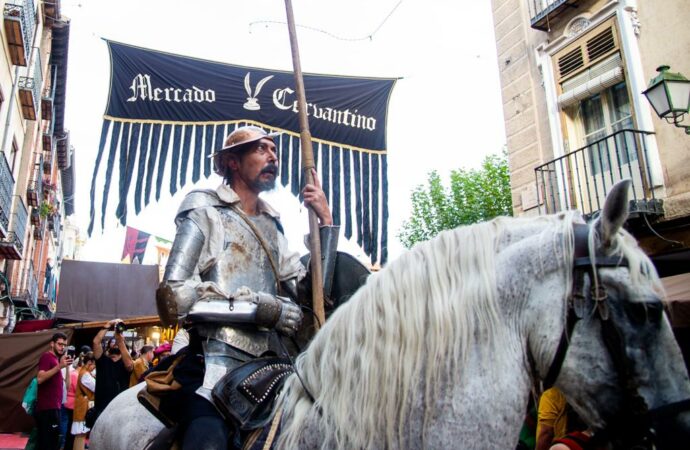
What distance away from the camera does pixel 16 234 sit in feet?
55.5

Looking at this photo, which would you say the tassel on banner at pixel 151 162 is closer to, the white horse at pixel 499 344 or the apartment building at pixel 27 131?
the white horse at pixel 499 344

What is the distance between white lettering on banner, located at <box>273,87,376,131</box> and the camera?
4.07m

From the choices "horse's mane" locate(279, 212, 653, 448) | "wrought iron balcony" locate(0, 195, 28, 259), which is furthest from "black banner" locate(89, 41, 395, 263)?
"wrought iron balcony" locate(0, 195, 28, 259)

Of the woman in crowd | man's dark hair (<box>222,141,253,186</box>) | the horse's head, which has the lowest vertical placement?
the woman in crowd

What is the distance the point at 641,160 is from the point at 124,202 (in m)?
7.90

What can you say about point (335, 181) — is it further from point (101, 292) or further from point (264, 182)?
point (101, 292)

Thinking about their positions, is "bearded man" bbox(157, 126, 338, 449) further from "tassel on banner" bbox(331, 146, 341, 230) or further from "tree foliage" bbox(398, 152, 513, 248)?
"tree foliage" bbox(398, 152, 513, 248)

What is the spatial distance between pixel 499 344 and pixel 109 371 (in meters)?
7.50

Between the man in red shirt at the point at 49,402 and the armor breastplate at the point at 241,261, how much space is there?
6.18 m

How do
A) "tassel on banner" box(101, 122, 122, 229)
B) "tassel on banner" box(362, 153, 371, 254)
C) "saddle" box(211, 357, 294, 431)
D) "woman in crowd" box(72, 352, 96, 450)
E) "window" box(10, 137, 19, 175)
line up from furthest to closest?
"window" box(10, 137, 19, 175) < "woman in crowd" box(72, 352, 96, 450) < "tassel on banner" box(362, 153, 371, 254) < "tassel on banner" box(101, 122, 122, 229) < "saddle" box(211, 357, 294, 431)

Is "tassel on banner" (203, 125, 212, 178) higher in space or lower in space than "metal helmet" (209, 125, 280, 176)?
higher

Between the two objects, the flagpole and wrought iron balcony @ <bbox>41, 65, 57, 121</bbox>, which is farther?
wrought iron balcony @ <bbox>41, 65, 57, 121</bbox>

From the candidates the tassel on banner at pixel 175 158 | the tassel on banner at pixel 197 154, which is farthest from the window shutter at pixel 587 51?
the tassel on banner at pixel 175 158

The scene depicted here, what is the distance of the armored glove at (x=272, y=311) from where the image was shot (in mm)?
2171
